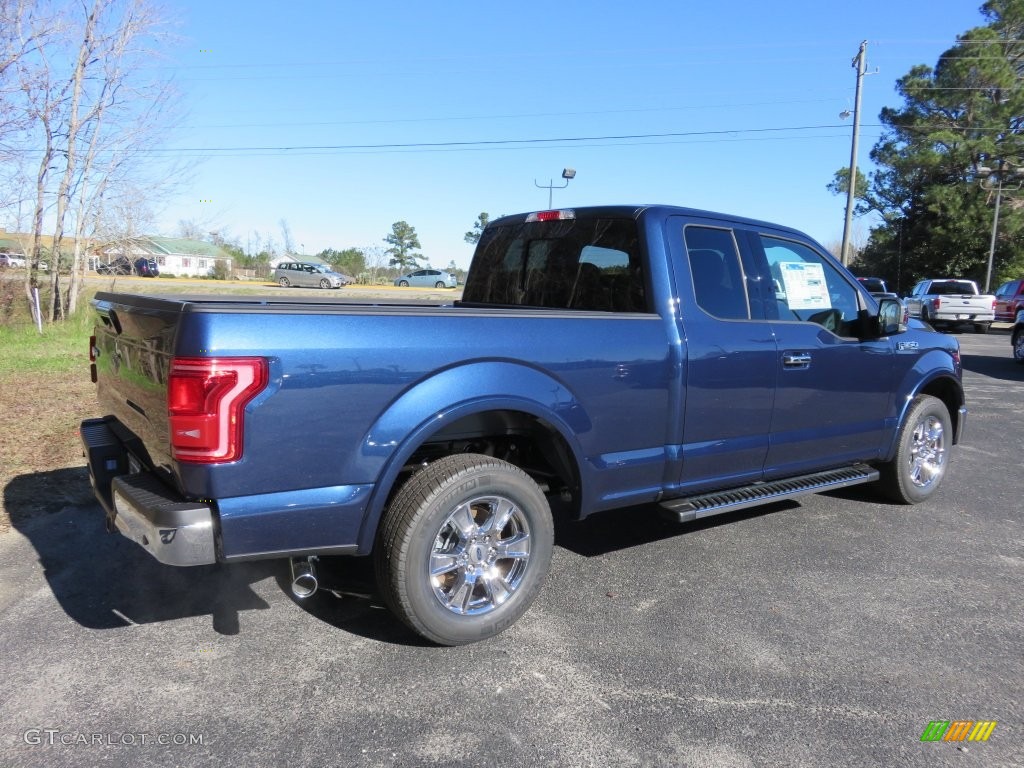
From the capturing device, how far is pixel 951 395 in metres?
5.79

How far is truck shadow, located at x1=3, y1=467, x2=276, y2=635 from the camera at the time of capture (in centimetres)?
360

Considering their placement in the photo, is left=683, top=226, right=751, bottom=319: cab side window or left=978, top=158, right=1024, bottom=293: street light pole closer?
Answer: left=683, top=226, right=751, bottom=319: cab side window

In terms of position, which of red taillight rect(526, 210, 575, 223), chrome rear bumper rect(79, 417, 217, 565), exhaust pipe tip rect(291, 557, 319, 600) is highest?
red taillight rect(526, 210, 575, 223)

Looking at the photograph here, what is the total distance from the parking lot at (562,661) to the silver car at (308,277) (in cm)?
4223

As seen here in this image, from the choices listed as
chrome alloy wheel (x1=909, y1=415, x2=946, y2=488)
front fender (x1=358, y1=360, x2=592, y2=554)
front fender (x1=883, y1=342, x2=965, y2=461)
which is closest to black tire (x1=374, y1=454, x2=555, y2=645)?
front fender (x1=358, y1=360, x2=592, y2=554)

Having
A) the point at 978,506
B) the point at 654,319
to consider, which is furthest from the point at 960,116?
the point at 654,319

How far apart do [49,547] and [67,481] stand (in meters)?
1.23

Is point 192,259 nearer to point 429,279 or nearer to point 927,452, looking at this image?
point 429,279

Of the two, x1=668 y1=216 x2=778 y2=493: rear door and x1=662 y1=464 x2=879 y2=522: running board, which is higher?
x1=668 y1=216 x2=778 y2=493: rear door

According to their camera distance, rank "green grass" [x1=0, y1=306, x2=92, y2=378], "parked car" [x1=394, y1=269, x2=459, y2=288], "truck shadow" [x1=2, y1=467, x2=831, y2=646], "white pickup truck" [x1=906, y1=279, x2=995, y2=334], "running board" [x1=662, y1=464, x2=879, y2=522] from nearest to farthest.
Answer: "truck shadow" [x1=2, y1=467, x2=831, y2=646]
"running board" [x1=662, y1=464, x2=879, y2=522]
"green grass" [x1=0, y1=306, x2=92, y2=378]
"white pickup truck" [x1=906, y1=279, x2=995, y2=334]
"parked car" [x1=394, y1=269, x2=459, y2=288]

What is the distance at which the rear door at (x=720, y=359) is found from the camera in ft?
12.9

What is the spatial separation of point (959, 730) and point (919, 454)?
319cm

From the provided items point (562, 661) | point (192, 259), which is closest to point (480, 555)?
point (562, 661)

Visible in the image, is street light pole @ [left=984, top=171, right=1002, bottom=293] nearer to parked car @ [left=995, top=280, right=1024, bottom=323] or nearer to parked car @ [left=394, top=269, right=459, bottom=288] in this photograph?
parked car @ [left=995, top=280, right=1024, bottom=323]
